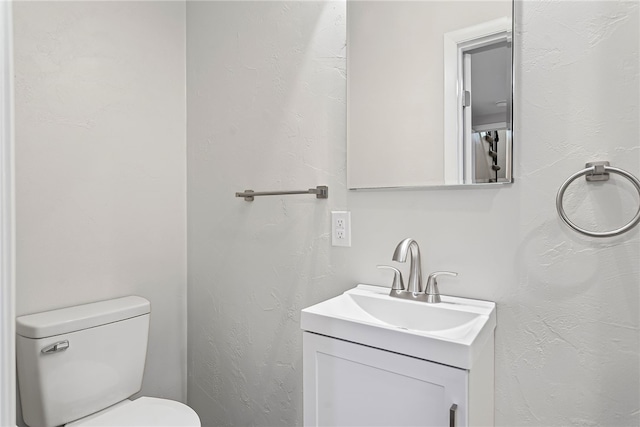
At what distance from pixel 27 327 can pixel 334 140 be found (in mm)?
1238

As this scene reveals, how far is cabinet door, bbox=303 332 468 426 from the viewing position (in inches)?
35.4

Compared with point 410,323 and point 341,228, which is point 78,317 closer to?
point 341,228

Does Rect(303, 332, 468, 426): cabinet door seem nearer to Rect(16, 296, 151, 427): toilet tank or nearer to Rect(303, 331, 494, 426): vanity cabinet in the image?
Rect(303, 331, 494, 426): vanity cabinet

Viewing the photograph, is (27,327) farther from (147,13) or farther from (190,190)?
(147,13)

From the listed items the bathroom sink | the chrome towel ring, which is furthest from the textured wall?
the chrome towel ring

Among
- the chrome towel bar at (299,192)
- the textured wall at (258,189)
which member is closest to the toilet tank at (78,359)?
the textured wall at (258,189)

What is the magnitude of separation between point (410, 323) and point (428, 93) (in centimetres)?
71

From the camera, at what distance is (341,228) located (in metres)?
1.43

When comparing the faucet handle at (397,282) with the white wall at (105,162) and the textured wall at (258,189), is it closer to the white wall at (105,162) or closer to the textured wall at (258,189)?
the textured wall at (258,189)

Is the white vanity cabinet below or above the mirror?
below

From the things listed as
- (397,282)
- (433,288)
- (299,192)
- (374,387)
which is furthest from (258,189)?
(374,387)

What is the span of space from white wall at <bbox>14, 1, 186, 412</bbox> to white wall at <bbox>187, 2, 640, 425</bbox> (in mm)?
100

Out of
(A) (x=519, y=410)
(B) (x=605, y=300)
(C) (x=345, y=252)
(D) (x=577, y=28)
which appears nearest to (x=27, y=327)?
(C) (x=345, y=252)

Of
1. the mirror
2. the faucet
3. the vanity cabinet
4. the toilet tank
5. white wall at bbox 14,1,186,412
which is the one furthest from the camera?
white wall at bbox 14,1,186,412
